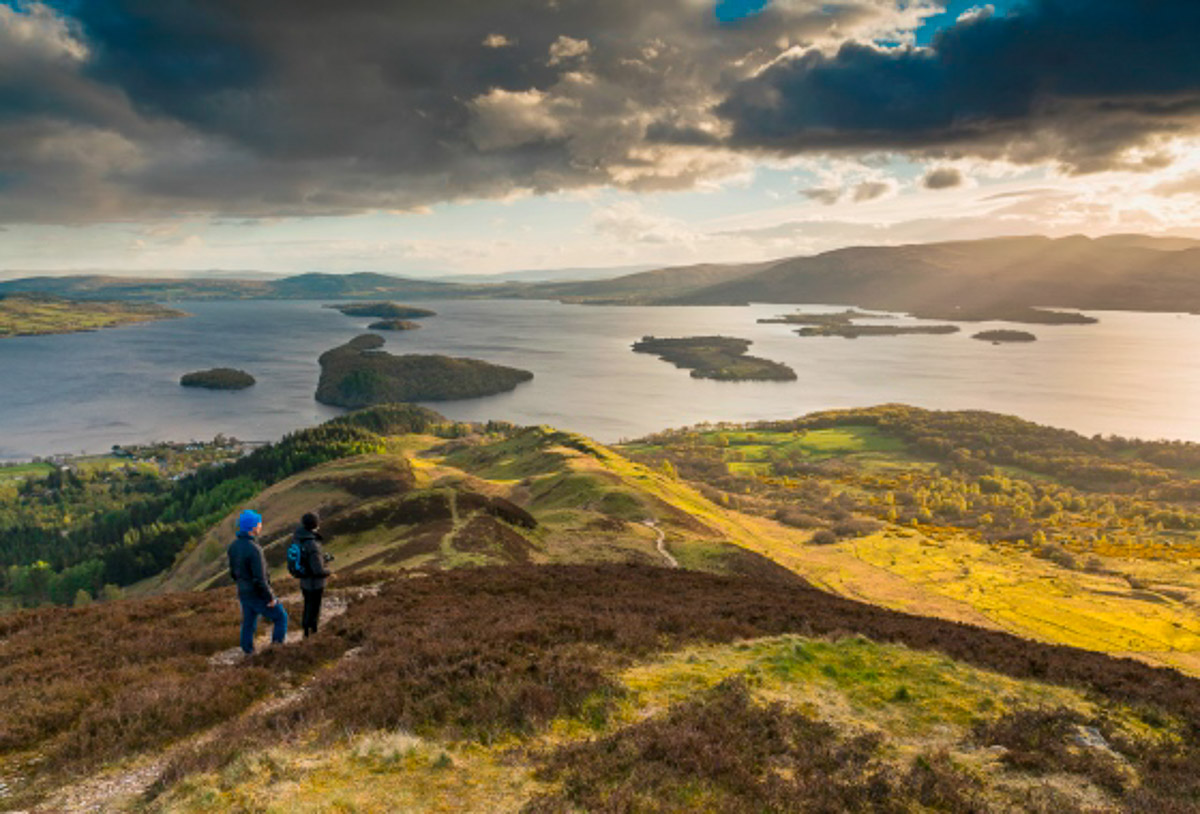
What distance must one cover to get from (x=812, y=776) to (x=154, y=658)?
18.9 meters

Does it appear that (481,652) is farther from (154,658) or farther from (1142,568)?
(1142,568)

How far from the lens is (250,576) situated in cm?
1758

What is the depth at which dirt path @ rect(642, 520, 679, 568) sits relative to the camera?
59.2 meters

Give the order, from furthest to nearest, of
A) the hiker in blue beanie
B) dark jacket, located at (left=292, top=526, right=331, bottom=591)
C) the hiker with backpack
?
dark jacket, located at (left=292, top=526, right=331, bottom=591), the hiker with backpack, the hiker in blue beanie

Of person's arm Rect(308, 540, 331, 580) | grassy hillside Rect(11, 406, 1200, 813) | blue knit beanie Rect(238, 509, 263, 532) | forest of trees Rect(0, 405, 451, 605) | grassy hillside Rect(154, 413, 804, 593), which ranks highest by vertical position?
blue knit beanie Rect(238, 509, 263, 532)

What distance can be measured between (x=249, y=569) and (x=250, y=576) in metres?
0.23

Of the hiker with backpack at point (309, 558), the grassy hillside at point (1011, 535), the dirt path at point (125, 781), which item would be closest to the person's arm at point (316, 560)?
the hiker with backpack at point (309, 558)

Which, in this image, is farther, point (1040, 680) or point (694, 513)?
point (694, 513)

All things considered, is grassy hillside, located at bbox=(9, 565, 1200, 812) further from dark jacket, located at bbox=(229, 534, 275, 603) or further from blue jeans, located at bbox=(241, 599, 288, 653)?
dark jacket, located at bbox=(229, 534, 275, 603)

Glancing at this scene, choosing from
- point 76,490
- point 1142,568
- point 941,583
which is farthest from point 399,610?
point 76,490

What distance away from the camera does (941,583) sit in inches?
3442

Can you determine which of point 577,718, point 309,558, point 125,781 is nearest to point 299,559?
point 309,558

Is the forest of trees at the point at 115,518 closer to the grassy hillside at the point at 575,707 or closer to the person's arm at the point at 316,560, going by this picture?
the grassy hillside at the point at 575,707

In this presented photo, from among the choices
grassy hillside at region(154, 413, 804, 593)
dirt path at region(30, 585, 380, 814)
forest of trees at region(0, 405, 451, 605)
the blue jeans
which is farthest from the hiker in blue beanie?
forest of trees at region(0, 405, 451, 605)
